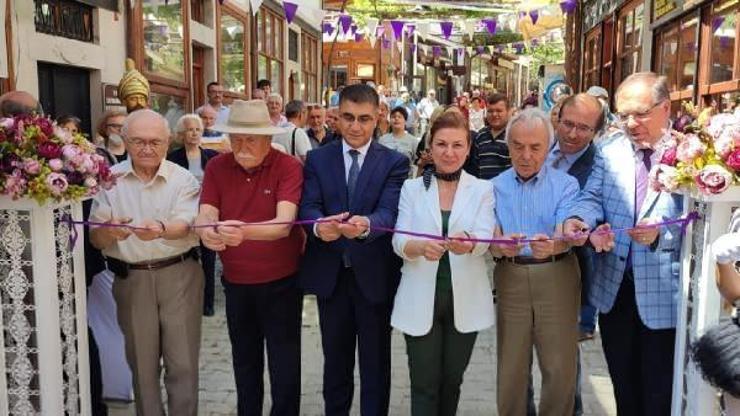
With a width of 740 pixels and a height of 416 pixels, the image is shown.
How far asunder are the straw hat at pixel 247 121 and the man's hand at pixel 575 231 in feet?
4.52

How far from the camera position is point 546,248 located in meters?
2.82

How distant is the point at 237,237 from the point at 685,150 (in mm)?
1885

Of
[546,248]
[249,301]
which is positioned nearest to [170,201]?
[249,301]

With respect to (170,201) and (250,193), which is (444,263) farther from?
(170,201)

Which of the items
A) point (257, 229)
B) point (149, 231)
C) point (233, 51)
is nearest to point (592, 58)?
point (233, 51)

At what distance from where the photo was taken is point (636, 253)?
2.91 m

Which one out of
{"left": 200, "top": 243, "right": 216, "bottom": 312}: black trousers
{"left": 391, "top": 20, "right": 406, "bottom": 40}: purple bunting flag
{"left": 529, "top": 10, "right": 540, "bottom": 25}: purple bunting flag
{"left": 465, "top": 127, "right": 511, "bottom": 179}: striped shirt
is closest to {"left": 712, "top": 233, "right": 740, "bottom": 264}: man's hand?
{"left": 465, "top": 127, "right": 511, "bottom": 179}: striped shirt

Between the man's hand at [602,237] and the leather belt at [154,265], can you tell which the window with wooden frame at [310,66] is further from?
the man's hand at [602,237]

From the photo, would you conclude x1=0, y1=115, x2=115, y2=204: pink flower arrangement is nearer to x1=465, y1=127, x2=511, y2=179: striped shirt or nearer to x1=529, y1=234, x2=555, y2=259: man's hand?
x1=529, y1=234, x2=555, y2=259: man's hand

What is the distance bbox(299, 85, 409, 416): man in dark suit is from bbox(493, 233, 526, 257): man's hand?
21.4 inches

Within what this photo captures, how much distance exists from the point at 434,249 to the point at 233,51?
11.1m

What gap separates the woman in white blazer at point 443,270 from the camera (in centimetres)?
301

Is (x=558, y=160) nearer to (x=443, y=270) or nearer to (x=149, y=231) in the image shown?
(x=443, y=270)

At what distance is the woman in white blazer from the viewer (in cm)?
301
